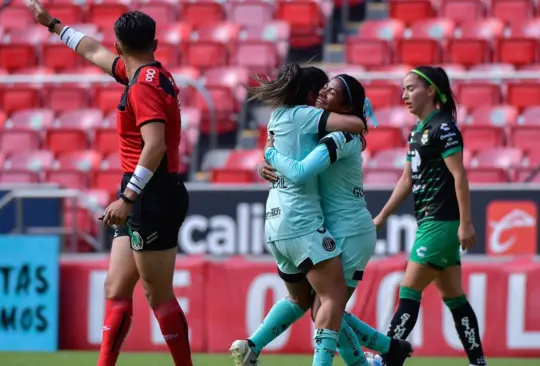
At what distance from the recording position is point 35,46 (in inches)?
637

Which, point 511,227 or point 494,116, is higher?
point 494,116

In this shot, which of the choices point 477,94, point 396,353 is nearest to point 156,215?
point 396,353

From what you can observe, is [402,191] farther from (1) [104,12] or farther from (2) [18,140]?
(1) [104,12]

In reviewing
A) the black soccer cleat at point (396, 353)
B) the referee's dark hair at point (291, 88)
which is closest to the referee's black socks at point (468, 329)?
the black soccer cleat at point (396, 353)

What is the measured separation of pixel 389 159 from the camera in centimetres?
1252

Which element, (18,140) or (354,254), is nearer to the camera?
(354,254)

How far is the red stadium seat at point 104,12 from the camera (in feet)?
54.4

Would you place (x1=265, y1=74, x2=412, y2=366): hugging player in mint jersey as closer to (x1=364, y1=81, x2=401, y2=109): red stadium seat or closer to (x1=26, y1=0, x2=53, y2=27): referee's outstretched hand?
(x1=26, y1=0, x2=53, y2=27): referee's outstretched hand

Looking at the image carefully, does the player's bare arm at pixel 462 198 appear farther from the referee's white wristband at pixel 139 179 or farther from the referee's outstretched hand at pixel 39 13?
the referee's outstretched hand at pixel 39 13

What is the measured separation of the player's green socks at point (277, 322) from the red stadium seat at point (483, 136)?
6652 mm

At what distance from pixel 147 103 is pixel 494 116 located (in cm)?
808

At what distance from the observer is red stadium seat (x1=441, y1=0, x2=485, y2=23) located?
1552 cm

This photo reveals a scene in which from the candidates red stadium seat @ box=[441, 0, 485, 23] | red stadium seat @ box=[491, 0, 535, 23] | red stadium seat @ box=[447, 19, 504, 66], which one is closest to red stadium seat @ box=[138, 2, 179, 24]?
A: red stadium seat @ box=[441, 0, 485, 23]

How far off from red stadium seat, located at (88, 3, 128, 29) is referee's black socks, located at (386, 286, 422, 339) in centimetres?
1038
